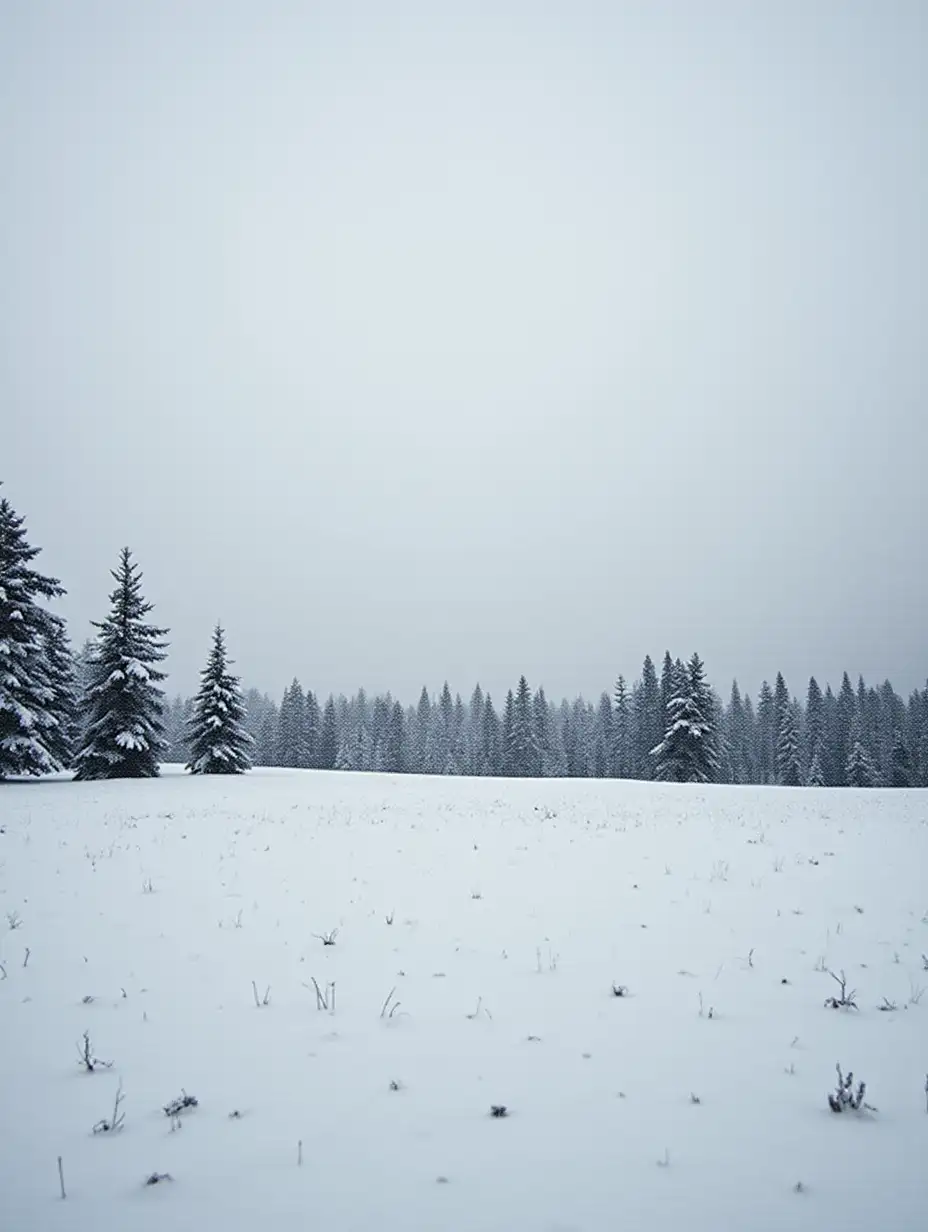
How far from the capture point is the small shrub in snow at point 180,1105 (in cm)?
426

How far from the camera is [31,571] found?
24.7m

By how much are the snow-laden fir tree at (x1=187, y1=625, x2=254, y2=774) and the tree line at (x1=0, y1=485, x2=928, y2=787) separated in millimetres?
74

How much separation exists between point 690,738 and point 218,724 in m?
32.7

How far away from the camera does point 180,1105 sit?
14.1 feet

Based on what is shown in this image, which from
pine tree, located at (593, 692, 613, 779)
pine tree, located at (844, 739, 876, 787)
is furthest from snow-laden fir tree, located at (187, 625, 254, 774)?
pine tree, located at (844, 739, 876, 787)

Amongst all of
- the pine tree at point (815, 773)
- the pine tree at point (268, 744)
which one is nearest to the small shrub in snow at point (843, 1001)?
the pine tree at point (815, 773)

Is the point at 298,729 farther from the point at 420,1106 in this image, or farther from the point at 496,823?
the point at 420,1106

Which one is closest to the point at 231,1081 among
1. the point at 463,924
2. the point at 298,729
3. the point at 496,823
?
the point at 463,924

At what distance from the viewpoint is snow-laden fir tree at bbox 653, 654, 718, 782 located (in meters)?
44.4

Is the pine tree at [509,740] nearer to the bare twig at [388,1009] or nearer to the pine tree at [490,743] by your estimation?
the pine tree at [490,743]

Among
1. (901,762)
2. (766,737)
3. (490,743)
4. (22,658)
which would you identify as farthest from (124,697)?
(766,737)

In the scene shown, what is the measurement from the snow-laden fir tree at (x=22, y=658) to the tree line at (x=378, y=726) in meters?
0.05

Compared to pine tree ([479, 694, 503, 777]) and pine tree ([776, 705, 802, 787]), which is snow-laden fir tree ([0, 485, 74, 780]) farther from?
pine tree ([776, 705, 802, 787])

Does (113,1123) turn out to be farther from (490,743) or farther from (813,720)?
(813,720)
